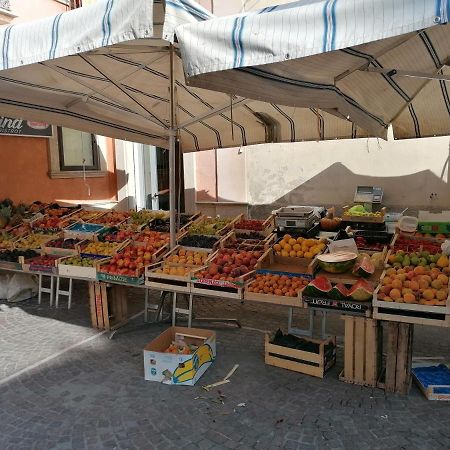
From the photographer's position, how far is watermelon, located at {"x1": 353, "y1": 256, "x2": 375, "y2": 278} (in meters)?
4.16

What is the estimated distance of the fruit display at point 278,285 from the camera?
13.8ft

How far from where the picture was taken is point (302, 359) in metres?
4.16

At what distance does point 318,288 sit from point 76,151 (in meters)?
7.87

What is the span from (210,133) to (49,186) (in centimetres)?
468

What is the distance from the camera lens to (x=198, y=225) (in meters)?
6.57

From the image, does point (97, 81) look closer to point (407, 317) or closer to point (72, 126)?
point (72, 126)

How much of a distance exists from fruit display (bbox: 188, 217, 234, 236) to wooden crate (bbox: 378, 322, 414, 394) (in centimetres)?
288

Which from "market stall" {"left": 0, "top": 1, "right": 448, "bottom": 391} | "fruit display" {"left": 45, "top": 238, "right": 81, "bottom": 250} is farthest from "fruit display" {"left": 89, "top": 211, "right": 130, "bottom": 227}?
"fruit display" {"left": 45, "top": 238, "right": 81, "bottom": 250}

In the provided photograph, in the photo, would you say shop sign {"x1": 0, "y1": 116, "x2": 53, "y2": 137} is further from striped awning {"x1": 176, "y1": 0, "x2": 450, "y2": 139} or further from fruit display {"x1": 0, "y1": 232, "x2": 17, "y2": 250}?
striped awning {"x1": 176, "y1": 0, "x2": 450, "y2": 139}

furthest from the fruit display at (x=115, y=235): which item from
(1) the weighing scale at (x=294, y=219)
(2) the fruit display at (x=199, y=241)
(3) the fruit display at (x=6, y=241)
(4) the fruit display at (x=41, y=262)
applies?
(1) the weighing scale at (x=294, y=219)

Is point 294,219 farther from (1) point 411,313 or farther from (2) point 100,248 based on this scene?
(2) point 100,248

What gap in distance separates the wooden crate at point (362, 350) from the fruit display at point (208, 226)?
Answer: 2.60 metres

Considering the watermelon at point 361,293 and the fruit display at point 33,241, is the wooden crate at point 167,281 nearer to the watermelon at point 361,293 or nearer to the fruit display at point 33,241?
the watermelon at point 361,293

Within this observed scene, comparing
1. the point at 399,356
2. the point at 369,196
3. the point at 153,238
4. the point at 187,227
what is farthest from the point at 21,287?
the point at 369,196
